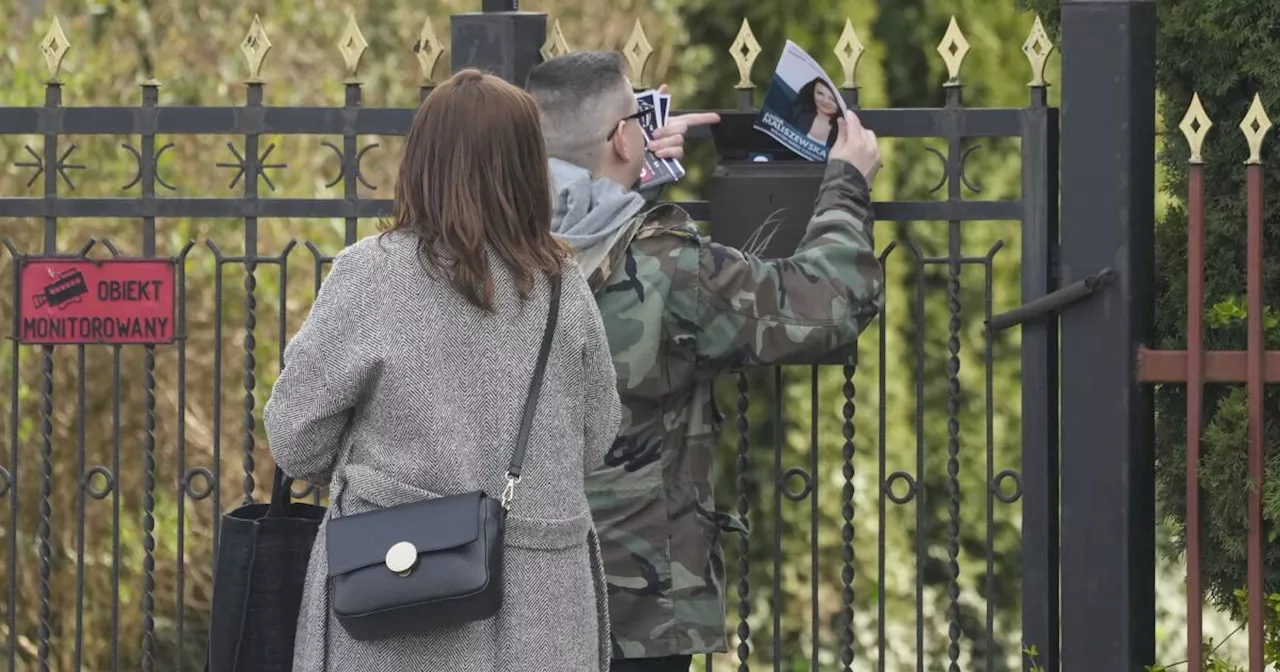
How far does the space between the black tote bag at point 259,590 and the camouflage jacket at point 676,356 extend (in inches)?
22.6

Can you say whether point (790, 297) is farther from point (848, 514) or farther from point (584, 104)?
point (848, 514)

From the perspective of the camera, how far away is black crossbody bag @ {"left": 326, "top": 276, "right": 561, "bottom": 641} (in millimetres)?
2689

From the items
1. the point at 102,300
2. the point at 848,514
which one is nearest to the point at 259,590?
the point at 102,300

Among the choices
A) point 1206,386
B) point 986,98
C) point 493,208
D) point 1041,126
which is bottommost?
point 1206,386

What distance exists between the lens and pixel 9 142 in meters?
6.55

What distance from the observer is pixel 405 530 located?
2.71 m

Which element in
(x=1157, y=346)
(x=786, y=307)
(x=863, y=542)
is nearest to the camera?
(x=786, y=307)

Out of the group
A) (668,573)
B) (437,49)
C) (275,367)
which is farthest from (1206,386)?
(275,367)

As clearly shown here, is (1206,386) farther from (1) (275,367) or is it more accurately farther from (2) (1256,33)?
(1) (275,367)

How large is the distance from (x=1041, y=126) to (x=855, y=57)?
1.28 feet

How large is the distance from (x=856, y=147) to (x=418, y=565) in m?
1.30

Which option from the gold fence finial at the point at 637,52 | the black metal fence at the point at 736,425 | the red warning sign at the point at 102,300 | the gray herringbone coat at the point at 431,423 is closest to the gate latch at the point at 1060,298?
the black metal fence at the point at 736,425

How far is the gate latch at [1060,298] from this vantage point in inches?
144

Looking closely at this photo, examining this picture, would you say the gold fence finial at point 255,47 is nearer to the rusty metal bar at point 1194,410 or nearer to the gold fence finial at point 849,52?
the gold fence finial at point 849,52
